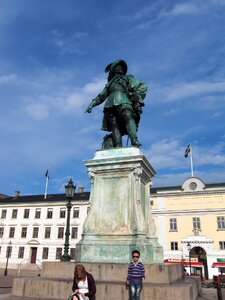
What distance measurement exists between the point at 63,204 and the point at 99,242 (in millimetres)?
42902

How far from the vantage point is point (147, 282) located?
609 cm

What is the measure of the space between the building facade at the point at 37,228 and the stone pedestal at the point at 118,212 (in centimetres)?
3933

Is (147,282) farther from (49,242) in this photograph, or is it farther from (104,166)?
(49,242)

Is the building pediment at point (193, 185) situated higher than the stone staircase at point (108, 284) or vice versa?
the building pediment at point (193, 185)

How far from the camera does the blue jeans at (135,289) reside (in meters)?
5.44

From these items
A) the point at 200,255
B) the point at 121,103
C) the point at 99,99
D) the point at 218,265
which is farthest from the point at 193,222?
the point at 121,103

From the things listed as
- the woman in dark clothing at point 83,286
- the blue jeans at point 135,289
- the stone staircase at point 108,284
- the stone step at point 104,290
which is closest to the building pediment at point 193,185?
the stone staircase at point 108,284

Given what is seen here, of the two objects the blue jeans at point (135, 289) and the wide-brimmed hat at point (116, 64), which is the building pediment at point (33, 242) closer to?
the wide-brimmed hat at point (116, 64)

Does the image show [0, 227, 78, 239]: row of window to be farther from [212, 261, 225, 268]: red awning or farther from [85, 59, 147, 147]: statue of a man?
[85, 59, 147, 147]: statue of a man

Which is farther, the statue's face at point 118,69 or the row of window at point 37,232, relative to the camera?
the row of window at point 37,232

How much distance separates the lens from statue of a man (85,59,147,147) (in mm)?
8797

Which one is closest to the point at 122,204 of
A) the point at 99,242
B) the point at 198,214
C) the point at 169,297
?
the point at 99,242

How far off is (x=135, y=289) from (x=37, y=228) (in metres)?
A: 47.1

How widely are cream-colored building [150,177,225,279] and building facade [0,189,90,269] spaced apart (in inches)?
478
